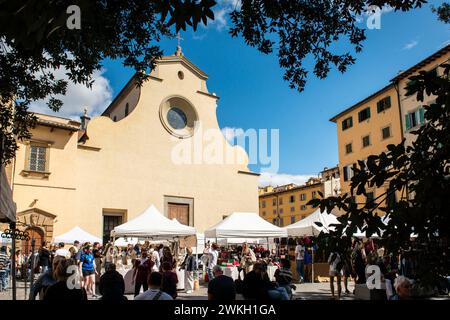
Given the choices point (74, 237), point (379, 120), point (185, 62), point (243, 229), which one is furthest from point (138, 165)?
point (379, 120)

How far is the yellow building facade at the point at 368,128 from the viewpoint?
32406 mm

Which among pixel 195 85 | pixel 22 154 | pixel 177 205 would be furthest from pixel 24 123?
pixel 195 85

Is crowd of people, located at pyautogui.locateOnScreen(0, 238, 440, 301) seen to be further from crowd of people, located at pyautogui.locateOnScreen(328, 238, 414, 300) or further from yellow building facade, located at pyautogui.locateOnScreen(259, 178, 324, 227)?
yellow building facade, located at pyautogui.locateOnScreen(259, 178, 324, 227)

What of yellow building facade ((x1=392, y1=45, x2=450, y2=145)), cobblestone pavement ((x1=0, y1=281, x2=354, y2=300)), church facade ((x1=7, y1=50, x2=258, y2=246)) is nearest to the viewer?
cobblestone pavement ((x1=0, y1=281, x2=354, y2=300))

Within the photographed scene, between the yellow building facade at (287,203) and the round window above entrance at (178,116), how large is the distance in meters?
35.0

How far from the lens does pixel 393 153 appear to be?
2.82 m

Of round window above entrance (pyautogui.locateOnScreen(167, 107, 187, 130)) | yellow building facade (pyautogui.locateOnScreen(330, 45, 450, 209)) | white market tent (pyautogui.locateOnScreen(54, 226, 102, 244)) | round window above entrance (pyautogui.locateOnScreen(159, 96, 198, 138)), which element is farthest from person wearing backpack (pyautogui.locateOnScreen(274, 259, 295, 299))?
round window above entrance (pyautogui.locateOnScreen(167, 107, 187, 130))

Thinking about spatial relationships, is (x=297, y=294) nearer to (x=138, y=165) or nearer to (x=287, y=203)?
(x=138, y=165)

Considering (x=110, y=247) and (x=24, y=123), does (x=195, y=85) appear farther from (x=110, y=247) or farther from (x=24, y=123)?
(x=24, y=123)

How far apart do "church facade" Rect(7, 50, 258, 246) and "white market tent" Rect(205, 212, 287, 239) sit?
10.5m

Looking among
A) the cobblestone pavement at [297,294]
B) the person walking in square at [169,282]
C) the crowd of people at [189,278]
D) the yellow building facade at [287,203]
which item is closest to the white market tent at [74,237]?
the crowd of people at [189,278]

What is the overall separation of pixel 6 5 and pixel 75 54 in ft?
13.4

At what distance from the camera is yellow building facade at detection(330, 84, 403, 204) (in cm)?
3241

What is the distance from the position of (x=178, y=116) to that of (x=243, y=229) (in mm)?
15698
